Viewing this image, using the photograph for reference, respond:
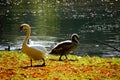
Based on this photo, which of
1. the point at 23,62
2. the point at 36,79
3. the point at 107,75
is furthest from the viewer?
the point at 23,62

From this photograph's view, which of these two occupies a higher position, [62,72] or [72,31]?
[62,72]

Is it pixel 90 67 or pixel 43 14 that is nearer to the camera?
pixel 90 67

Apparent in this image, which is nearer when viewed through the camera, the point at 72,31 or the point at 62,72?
the point at 62,72

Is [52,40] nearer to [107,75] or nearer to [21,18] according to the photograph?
[21,18]

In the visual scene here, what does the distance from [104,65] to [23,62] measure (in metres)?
4.50

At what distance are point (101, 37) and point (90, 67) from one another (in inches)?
2220

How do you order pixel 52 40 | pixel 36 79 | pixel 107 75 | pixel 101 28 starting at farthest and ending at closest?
pixel 101 28, pixel 52 40, pixel 107 75, pixel 36 79

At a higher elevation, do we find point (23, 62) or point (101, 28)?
point (23, 62)

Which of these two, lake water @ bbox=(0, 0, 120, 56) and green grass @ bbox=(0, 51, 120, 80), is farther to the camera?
lake water @ bbox=(0, 0, 120, 56)

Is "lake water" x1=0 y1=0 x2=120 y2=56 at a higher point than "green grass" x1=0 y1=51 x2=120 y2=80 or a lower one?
lower

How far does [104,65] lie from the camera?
17844mm

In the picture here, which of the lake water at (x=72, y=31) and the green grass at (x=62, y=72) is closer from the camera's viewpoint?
the green grass at (x=62, y=72)

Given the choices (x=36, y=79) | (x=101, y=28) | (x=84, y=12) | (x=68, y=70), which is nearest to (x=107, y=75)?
(x=68, y=70)

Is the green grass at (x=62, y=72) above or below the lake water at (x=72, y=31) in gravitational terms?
above
